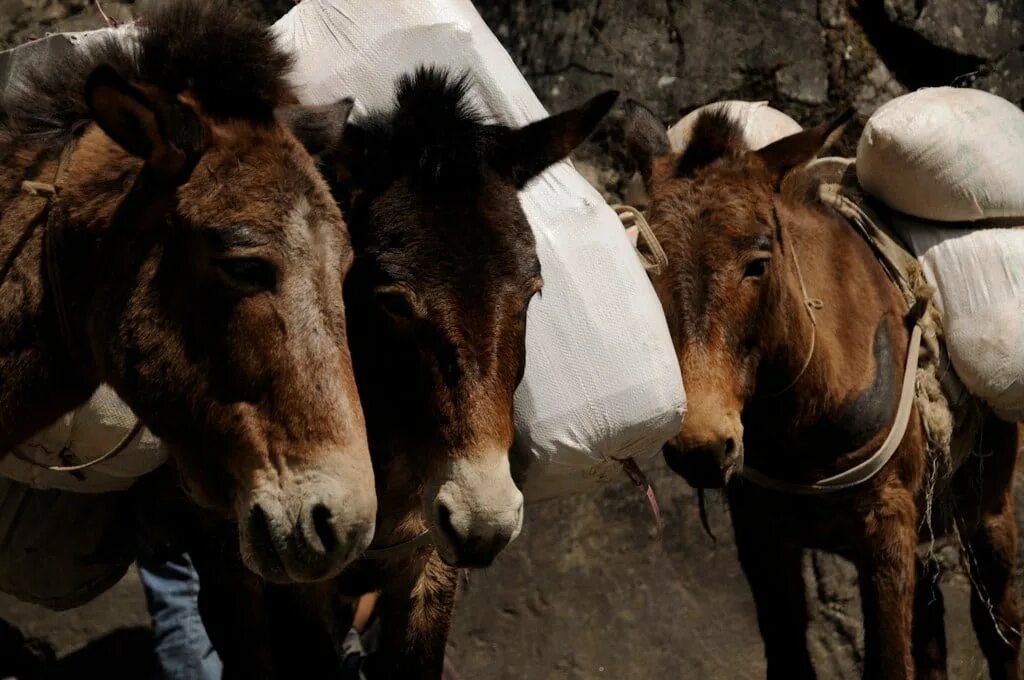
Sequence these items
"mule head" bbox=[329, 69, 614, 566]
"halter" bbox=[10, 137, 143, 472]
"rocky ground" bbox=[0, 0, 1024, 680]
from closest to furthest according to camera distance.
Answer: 1. "halter" bbox=[10, 137, 143, 472]
2. "mule head" bbox=[329, 69, 614, 566]
3. "rocky ground" bbox=[0, 0, 1024, 680]

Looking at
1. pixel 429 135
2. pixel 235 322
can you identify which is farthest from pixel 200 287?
pixel 429 135

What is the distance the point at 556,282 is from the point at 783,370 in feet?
3.60

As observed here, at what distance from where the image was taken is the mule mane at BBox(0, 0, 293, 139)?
2523 mm

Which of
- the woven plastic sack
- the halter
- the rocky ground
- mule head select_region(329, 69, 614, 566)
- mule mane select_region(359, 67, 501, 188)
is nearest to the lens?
the halter

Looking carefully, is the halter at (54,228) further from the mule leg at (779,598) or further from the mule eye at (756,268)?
the mule leg at (779,598)

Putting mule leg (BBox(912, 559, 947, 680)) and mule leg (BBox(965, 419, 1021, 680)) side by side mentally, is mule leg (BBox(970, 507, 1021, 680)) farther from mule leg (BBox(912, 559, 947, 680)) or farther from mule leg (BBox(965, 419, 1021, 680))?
mule leg (BBox(912, 559, 947, 680))

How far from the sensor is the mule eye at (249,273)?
2.29 m

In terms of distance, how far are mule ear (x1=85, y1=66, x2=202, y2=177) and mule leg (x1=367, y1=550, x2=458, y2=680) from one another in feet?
4.86

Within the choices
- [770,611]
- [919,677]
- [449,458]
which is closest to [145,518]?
[449,458]

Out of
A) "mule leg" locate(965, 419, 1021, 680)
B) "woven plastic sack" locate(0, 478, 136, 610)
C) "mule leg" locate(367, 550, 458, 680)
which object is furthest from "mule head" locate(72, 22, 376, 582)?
"mule leg" locate(965, 419, 1021, 680)

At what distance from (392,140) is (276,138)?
14.1 inches

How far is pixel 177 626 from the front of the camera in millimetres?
4023

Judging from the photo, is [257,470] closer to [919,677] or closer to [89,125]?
[89,125]

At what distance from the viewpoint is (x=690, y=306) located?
351 cm
